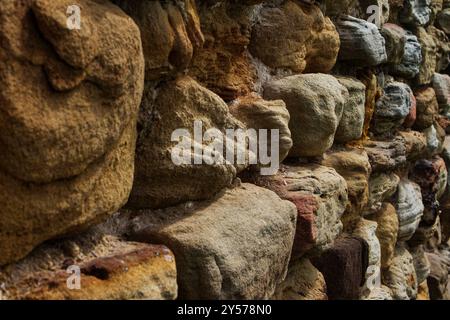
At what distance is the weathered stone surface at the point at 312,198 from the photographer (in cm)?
90

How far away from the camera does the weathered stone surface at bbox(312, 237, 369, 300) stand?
3.48 ft

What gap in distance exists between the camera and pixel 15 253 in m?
0.51

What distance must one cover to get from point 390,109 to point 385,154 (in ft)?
0.46

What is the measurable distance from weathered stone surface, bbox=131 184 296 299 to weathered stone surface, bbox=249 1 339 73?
0.26 m

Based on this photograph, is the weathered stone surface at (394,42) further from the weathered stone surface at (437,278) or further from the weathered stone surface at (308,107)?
the weathered stone surface at (437,278)

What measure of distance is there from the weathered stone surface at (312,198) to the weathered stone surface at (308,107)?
46mm

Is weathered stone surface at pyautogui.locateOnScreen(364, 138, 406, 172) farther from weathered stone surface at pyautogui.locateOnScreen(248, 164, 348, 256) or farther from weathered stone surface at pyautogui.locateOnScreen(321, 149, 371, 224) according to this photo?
weathered stone surface at pyautogui.locateOnScreen(248, 164, 348, 256)

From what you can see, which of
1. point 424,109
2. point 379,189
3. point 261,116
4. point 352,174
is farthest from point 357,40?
point 424,109

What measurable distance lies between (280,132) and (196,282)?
0.97 feet

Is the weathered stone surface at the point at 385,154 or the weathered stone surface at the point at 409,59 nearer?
the weathered stone surface at the point at 385,154

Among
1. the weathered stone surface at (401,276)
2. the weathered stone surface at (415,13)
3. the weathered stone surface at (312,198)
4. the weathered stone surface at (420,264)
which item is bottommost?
the weathered stone surface at (420,264)

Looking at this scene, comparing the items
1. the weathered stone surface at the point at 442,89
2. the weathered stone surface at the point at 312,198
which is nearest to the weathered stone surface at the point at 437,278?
the weathered stone surface at the point at 442,89

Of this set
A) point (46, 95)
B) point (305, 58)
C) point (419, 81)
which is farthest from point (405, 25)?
point (46, 95)

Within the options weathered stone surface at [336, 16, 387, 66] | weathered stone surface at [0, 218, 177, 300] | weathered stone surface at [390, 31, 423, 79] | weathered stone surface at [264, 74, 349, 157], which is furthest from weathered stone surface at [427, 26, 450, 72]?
weathered stone surface at [0, 218, 177, 300]
